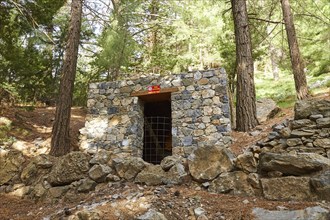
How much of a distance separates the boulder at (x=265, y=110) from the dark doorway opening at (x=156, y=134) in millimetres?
2863

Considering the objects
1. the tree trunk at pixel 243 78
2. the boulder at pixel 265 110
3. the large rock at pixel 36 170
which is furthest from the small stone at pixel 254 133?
the large rock at pixel 36 170

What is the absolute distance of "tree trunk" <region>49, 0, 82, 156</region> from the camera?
20.7 ft

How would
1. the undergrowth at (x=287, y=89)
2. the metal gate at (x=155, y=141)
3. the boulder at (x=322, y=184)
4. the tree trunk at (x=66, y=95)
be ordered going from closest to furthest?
the boulder at (x=322, y=184)
the tree trunk at (x=66, y=95)
the metal gate at (x=155, y=141)
the undergrowth at (x=287, y=89)

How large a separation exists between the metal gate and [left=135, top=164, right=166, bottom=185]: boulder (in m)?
4.94

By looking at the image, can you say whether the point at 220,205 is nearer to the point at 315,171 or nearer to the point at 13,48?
the point at 315,171

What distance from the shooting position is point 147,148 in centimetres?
949

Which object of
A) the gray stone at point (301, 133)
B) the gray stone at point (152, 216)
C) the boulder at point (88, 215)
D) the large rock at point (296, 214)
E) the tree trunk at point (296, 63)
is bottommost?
the boulder at point (88, 215)

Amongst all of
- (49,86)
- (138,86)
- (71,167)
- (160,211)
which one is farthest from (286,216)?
(49,86)

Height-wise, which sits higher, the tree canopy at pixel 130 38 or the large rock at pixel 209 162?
the tree canopy at pixel 130 38

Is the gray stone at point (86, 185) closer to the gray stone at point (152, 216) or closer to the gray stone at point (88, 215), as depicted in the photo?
the gray stone at point (88, 215)

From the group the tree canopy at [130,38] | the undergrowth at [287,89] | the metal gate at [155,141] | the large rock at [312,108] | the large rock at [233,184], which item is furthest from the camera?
the undergrowth at [287,89]

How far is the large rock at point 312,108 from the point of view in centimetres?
426

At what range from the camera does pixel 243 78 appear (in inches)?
292

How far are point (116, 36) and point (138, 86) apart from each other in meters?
2.75
